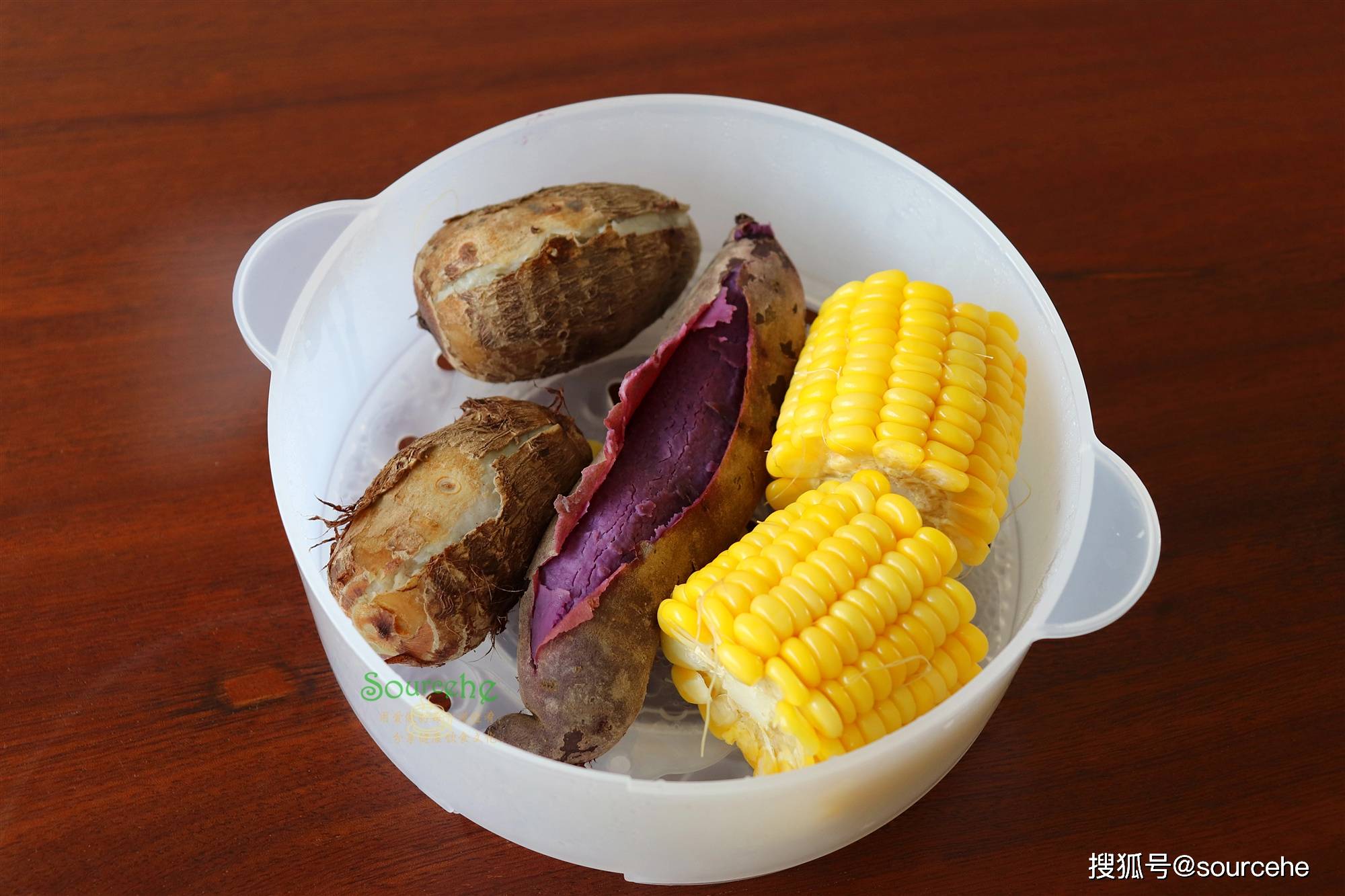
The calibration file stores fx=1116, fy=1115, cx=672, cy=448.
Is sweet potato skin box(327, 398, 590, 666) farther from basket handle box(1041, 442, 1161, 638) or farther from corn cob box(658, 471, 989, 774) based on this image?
basket handle box(1041, 442, 1161, 638)

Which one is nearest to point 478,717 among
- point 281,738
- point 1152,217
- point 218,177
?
point 281,738

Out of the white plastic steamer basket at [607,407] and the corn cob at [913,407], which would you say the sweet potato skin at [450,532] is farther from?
the corn cob at [913,407]

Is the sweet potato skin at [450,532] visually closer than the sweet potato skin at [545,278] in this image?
Yes

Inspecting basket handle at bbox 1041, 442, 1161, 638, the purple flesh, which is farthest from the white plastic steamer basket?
the purple flesh

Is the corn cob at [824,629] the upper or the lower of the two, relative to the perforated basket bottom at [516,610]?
upper

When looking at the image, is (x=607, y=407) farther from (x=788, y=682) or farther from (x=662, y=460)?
(x=788, y=682)

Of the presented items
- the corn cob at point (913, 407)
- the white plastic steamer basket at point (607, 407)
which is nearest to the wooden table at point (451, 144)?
the white plastic steamer basket at point (607, 407)

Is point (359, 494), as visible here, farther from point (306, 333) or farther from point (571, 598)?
point (571, 598)
